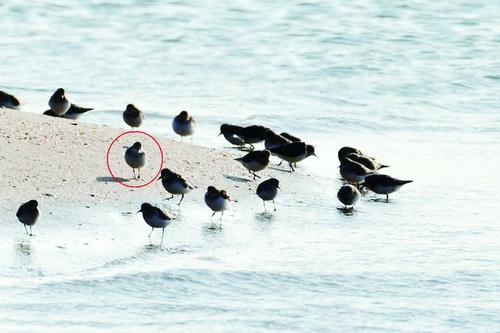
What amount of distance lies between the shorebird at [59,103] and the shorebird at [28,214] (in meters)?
6.45

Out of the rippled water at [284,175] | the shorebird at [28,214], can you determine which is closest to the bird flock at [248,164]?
the shorebird at [28,214]

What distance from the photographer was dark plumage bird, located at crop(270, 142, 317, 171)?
16.3 m

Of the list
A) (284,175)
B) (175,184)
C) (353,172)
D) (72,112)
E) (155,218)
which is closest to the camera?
(155,218)

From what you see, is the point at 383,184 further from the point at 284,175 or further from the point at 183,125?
the point at 183,125

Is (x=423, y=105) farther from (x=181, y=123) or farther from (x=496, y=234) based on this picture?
(x=496, y=234)

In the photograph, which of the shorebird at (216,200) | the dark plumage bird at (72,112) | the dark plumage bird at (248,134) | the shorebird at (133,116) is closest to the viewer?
the shorebird at (216,200)

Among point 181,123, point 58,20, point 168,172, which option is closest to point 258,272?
point 168,172

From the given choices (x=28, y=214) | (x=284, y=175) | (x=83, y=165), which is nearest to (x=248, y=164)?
(x=284, y=175)

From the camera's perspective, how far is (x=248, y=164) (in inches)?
604

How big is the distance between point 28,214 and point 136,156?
2.69 m

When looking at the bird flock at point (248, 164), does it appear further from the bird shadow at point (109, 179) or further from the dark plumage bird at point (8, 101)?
the bird shadow at point (109, 179)

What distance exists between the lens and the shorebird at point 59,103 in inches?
715

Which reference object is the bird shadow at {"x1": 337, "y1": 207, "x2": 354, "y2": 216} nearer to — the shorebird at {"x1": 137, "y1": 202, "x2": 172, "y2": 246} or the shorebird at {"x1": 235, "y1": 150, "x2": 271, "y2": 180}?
the shorebird at {"x1": 235, "y1": 150, "x2": 271, "y2": 180}

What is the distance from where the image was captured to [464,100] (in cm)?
2356
